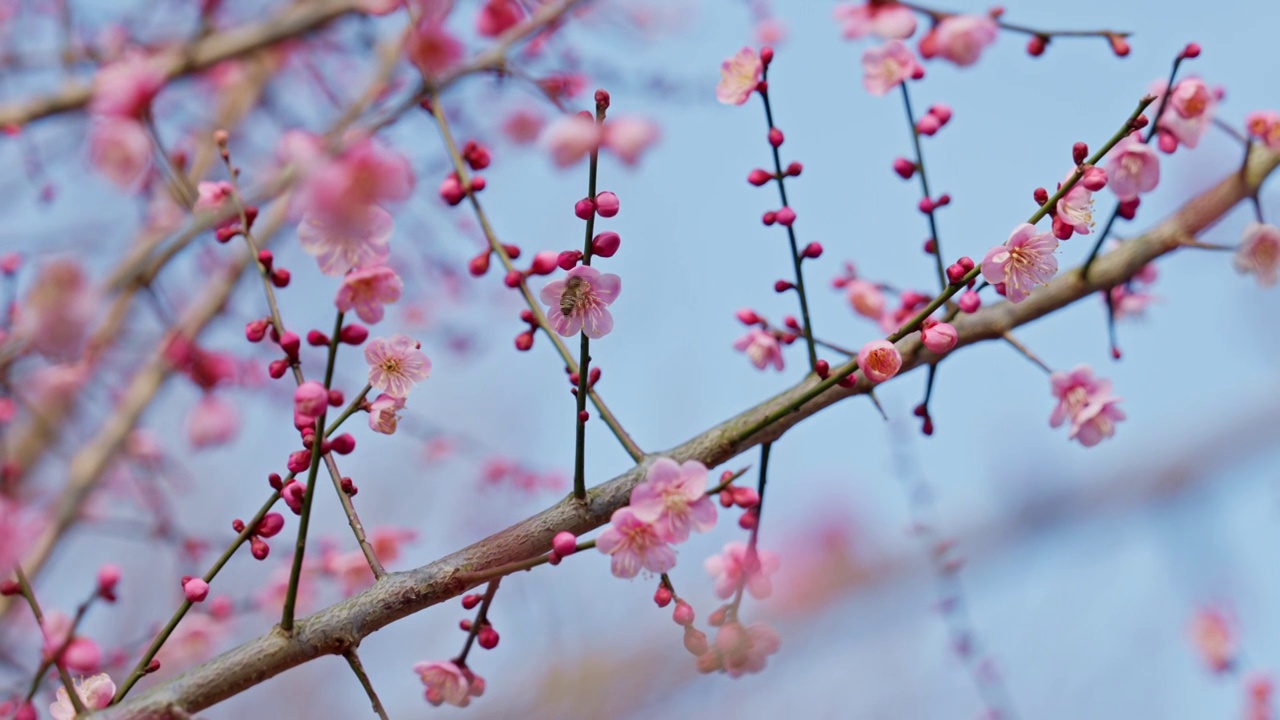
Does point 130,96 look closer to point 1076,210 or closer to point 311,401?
point 311,401

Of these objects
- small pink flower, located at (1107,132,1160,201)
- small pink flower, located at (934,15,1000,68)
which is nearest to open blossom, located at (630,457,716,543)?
small pink flower, located at (1107,132,1160,201)

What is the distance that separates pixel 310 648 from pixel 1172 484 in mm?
5085

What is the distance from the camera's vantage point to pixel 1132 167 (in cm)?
170

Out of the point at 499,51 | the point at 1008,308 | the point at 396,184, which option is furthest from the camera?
the point at 499,51

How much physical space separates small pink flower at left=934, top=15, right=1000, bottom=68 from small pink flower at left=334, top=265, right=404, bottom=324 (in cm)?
154

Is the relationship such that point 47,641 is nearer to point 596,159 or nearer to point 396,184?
point 396,184

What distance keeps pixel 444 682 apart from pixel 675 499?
0.56 m

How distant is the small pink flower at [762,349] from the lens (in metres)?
1.85

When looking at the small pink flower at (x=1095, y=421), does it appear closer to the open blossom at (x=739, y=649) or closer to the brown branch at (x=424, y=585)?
the brown branch at (x=424, y=585)

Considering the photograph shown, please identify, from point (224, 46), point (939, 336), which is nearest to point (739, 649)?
point (939, 336)

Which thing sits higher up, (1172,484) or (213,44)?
(213,44)

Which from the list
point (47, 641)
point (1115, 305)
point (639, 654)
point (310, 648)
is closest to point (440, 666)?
point (310, 648)

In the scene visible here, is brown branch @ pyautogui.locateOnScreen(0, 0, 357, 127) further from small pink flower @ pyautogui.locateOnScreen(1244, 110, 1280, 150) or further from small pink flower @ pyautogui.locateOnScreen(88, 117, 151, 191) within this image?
small pink flower @ pyautogui.locateOnScreen(1244, 110, 1280, 150)

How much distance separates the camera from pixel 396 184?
3.76 feet
